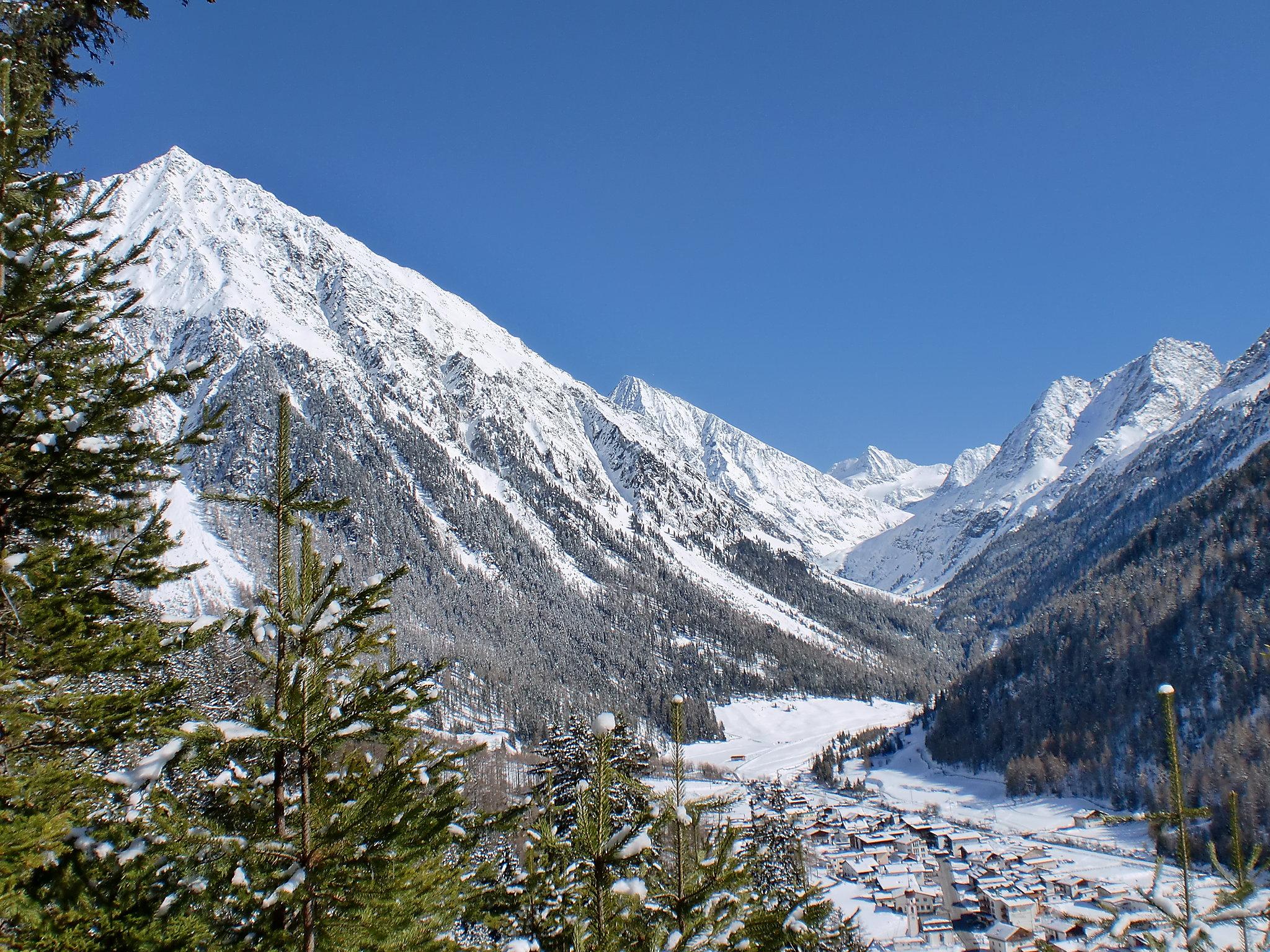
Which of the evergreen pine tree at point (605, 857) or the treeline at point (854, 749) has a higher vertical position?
the evergreen pine tree at point (605, 857)

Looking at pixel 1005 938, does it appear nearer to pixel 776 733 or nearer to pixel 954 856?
pixel 954 856

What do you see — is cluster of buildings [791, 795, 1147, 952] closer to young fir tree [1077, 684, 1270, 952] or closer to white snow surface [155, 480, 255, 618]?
young fir tree [1077, 684, 1270, 952]

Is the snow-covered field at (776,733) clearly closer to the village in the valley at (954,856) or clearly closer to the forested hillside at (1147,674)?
the village in the valley at (954,856)

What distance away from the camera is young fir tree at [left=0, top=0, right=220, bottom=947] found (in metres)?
5.38

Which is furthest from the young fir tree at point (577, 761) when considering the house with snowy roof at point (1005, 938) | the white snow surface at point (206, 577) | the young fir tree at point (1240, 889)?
the white snow surface at point (206, 577)

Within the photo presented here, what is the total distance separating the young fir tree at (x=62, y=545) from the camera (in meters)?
5.38

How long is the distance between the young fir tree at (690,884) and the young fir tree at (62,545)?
15.0 feet

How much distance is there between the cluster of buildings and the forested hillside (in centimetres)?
2600

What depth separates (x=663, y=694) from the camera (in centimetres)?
19288

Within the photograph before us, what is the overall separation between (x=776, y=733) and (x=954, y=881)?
11004 centimetres

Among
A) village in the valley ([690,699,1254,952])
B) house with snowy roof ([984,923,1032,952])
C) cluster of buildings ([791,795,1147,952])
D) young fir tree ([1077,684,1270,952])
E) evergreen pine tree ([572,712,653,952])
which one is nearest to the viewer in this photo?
young fir tree ([1077,684,1270,952])

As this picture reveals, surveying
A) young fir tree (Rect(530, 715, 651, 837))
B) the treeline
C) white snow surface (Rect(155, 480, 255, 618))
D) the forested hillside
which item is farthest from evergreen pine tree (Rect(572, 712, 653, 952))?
white snow surface (Rect(155, 480, 255, 618))

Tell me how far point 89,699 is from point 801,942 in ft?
24.7

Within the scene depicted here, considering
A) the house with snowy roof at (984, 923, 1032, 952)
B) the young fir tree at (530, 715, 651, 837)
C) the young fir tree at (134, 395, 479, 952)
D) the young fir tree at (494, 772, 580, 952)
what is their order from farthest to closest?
the house with snowy roof at (984, 923, 1032, 952) < the young fir tree at (530, 715, 651, 837) < the young fir tree at (494, 772, 580, 952) < the young fir tree at (134, 395, 479, 952)
